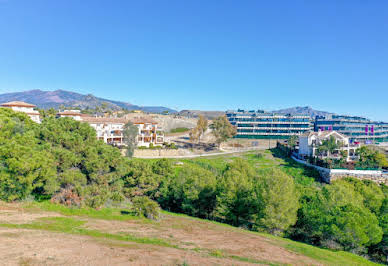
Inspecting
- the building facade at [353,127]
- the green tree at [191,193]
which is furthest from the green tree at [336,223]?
the building facade at [353,127]

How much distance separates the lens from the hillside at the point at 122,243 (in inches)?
719

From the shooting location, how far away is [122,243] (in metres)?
22.3

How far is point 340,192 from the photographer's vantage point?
124 ft

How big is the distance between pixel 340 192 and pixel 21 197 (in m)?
42.3

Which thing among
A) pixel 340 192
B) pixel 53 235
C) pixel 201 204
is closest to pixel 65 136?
pixel 53 235

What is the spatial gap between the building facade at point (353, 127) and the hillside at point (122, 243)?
132267mm

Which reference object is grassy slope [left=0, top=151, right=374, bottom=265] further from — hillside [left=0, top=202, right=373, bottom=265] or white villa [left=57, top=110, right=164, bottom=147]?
white villa [left=57, top=110, right=164, bottom=147]

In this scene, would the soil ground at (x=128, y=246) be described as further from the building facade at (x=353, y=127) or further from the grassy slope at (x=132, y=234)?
the building facade at (x=353, y=127)

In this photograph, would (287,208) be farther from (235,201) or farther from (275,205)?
(235,201)

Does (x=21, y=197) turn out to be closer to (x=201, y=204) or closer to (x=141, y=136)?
(x=201, y=204)

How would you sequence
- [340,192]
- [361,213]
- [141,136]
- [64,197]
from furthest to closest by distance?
1. [141,136]
2. [340,192]
3. [64,197]
4. [361,213]

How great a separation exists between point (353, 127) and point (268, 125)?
4861cm

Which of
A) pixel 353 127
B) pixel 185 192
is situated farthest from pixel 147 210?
pixel 353 127

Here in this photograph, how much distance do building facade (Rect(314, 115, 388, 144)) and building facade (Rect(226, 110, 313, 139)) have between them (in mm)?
13196
